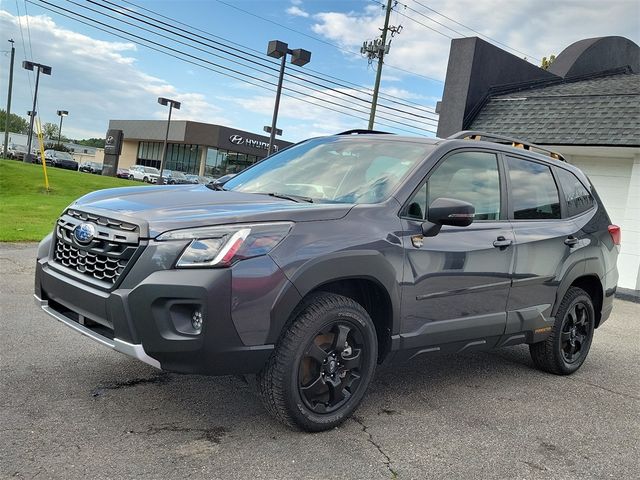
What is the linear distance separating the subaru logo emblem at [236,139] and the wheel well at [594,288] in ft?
186

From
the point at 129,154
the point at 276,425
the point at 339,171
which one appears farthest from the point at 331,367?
the point at 129,154

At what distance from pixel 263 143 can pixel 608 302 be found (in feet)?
190

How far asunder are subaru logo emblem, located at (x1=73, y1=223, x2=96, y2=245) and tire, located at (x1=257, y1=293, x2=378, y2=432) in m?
1.20

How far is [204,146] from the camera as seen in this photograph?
61281 millimetres

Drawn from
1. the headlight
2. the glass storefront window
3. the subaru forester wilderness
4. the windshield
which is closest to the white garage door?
the subaru forester wilderness

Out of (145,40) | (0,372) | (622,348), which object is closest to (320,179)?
(0,372)

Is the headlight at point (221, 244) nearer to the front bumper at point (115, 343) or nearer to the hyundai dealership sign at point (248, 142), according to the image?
the front bumper at point (115, 343)

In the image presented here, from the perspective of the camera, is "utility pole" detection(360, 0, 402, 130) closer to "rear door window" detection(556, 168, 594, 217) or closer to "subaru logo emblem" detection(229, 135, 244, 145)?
"rear door window" detection(556, 168, 594, 217)

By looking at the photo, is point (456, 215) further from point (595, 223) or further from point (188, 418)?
point (595, 223)

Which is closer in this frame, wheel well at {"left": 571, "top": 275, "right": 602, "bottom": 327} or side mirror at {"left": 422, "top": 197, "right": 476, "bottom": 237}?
side mirror at {"left": 422, "top": 197, "right": 476, "bottom": 237}

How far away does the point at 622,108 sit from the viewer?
11.7m

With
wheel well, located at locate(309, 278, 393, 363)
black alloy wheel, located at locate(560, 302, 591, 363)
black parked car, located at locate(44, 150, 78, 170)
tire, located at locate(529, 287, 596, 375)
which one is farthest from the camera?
black parked car, located at locate(44, 150, 78, 170)

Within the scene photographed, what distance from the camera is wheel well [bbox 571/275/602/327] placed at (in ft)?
17.4

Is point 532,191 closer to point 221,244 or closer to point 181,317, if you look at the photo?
point 221,244
